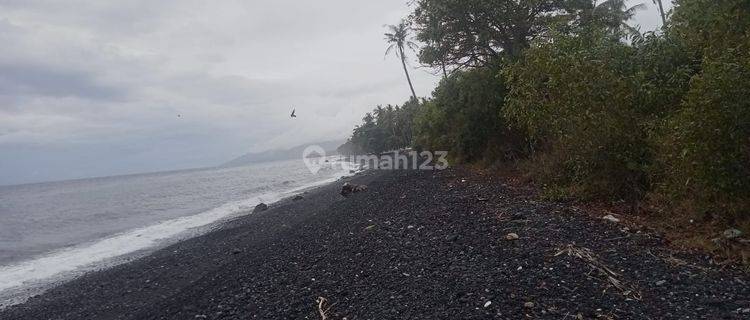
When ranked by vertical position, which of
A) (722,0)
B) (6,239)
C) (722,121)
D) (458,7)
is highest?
(458,7)

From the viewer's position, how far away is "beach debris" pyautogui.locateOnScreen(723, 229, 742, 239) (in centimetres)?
596

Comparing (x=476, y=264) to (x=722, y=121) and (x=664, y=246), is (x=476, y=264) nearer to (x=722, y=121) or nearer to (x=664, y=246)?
(x=664, y=246)

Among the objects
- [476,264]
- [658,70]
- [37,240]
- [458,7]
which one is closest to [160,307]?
[476,264]

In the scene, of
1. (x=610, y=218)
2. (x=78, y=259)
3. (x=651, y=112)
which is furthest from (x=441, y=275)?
(x=78, y=259)

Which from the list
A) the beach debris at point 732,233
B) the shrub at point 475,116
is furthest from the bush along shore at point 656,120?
the shrub at point 475,116

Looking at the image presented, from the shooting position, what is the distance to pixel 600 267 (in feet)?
19.1

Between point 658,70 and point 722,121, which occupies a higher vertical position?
point 658,70

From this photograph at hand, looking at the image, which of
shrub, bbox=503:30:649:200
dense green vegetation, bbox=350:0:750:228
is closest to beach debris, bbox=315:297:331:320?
dense green vegetation, bbox=350:0:750:228

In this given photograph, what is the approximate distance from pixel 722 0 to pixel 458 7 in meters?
10.4

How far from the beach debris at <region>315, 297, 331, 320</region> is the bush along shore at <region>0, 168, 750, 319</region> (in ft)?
0.06

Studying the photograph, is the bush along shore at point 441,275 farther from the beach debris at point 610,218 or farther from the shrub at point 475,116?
A: the shrub at point 475,116

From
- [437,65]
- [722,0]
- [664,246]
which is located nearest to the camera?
[664,246]

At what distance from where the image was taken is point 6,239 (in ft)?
89.0

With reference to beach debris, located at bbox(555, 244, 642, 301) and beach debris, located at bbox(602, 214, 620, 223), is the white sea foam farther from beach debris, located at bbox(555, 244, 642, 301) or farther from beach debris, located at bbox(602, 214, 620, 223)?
beach debris, located at bbox(602, 214, 620, 223)
